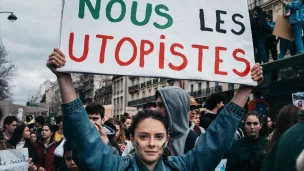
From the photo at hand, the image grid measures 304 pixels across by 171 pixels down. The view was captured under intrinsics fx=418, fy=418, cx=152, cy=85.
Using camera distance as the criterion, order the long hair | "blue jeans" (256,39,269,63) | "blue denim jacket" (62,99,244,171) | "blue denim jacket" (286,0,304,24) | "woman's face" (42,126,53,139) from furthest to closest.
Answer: "blue jeans" (256,39,269,63) → "blue denim jacket" (286,0,304,24) → "woman's face" (42,126,53,139) → the long hair → "blue denim jacket" (62,99,244,171)

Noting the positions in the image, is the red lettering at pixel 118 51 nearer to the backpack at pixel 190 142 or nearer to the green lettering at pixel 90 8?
the green lettering at pixel 90 8

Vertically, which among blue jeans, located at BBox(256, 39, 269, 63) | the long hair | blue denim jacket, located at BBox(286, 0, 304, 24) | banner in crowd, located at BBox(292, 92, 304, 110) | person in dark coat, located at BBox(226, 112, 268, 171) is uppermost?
blue denim jacket, located at BBox(286, 0, 304, 24)

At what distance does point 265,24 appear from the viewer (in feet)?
39.7

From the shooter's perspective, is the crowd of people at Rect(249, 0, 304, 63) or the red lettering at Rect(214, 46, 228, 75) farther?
the crowd of people at Rect(249, 0, 304, 63)

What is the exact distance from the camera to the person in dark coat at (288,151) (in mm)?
1739

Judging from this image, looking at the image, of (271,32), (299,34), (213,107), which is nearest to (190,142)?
(213,107)

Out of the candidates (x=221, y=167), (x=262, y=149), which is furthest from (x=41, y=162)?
(x=262, y=149)

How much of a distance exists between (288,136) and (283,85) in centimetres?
865

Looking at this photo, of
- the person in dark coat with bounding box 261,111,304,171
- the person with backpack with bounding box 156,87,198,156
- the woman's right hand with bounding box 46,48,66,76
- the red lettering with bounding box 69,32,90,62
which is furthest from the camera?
the person with backpack with bounding box 156,87,198,156

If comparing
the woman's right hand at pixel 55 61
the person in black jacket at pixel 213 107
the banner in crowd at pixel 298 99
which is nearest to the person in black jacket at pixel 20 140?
the person in black jacket at pixel 213 107

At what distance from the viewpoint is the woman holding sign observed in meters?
2.30

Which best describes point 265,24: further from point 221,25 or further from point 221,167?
point 221,25

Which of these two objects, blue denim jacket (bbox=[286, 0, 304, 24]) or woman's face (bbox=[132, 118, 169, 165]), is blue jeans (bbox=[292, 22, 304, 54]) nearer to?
blue denim jacket (bbox=[286, 0, 304, 24])

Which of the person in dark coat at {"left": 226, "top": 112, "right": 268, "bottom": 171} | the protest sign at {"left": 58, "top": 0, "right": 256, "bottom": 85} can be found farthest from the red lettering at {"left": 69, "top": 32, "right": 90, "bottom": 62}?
the person in dark coat at {"left": 226, "top": 112, "right": 268, "bottom": 171}
